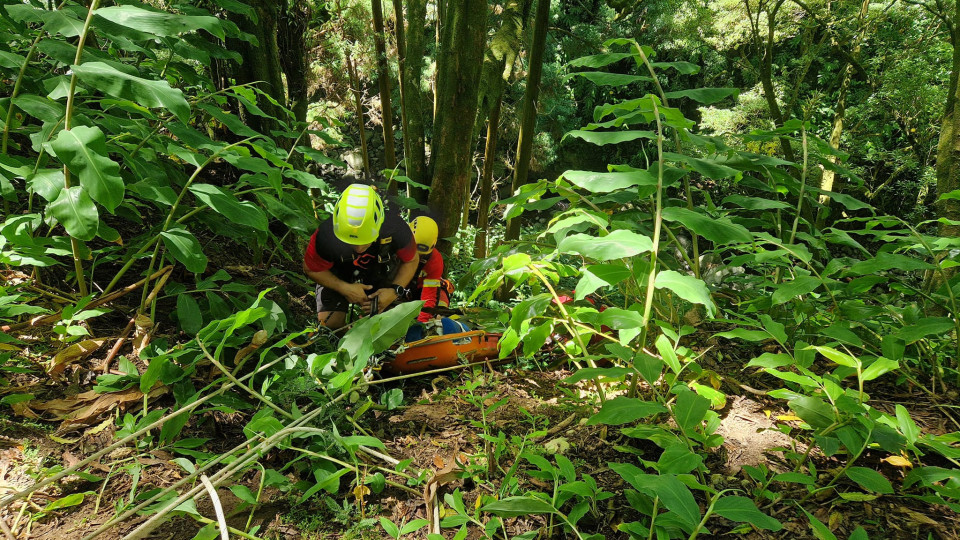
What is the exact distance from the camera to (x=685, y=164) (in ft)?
5.17

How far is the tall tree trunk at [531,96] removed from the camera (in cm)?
381

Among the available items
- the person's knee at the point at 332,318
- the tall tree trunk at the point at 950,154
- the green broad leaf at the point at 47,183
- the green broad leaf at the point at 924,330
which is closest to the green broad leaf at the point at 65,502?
the green broad leaf at the point at 47,183

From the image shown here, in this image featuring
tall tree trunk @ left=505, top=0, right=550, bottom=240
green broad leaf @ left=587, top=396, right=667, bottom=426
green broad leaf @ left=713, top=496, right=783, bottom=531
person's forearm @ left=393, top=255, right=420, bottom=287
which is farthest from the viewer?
tall tree trunk @ left=505, top=0, right=550, bottom=240

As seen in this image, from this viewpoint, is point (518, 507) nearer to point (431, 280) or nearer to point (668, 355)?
point (668, 355)

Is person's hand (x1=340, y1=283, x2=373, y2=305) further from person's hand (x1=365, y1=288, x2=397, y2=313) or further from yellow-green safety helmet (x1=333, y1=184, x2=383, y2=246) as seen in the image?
yellow-green safety helmet (x1=333, y1=184, x2=383, y2=246)

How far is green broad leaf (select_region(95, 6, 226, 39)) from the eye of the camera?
1.38m

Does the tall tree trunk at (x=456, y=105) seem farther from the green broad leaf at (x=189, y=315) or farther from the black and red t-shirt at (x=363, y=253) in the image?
the green broad leaf at (x=189, y=315)

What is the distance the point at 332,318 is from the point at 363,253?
41 centimetres

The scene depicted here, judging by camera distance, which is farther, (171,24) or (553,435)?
(553,435)

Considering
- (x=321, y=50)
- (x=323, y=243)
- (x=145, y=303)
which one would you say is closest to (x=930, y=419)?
(x=323, y=243)

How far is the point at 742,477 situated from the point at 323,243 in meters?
2.16

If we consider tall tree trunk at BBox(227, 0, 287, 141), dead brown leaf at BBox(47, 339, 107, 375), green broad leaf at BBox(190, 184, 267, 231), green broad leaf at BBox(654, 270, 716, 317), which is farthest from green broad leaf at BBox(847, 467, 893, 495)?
tall tree trunk at BBox(227, 0, 287, 141)

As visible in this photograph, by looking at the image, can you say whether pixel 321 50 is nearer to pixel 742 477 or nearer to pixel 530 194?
pixel 530 194

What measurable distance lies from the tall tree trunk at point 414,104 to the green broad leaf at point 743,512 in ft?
9.28
